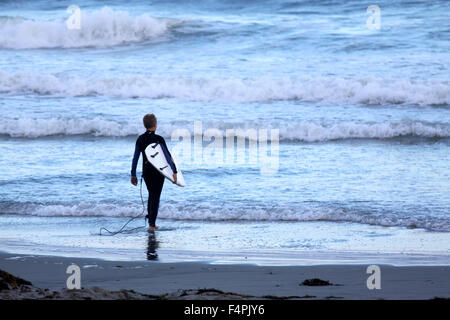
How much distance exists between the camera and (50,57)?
25.1 m

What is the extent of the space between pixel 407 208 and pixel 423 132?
19.8 feet

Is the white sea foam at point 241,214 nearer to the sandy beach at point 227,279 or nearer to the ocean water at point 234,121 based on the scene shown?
the ocean water at point 234,121

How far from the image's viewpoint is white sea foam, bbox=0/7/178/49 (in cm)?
2680

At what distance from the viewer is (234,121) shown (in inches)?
672

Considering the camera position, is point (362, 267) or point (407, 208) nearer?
point (362, 267)

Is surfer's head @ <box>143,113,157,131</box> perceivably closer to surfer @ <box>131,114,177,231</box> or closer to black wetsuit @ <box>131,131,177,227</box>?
surfer @ <box>131,114,177,231</box>

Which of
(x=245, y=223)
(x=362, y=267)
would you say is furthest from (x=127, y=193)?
(x=362, y=267)

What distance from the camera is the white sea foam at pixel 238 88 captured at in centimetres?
1884

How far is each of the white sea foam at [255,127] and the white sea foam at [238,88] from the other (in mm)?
2717

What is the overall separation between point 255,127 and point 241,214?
22.6ft
